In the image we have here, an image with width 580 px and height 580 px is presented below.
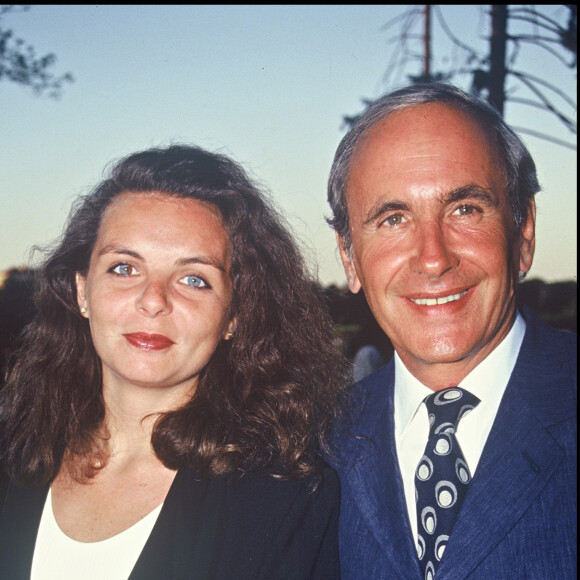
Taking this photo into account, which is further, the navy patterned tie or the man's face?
the man's face

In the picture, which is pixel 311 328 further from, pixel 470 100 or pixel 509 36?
pixel 509 36

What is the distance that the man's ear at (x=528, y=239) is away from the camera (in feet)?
8.33

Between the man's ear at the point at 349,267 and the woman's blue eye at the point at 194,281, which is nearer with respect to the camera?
the woman's blue eye at the point at 194,281

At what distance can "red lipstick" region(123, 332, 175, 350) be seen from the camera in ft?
7.77

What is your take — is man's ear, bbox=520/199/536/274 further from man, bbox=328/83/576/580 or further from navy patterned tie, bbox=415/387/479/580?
navy patterned tie, bbox=415/387/479/580

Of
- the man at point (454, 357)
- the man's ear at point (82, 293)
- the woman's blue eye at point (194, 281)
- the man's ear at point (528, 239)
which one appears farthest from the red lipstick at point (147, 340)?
the man's ear at point (528, 239)

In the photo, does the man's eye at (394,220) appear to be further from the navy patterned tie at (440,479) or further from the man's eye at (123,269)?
the man's eye at (123,269)

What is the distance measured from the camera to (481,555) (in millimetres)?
1876

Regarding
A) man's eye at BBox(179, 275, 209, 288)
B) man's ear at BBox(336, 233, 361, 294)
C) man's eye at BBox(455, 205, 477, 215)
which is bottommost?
man's eye at BBox(179, 275, 209, 288)

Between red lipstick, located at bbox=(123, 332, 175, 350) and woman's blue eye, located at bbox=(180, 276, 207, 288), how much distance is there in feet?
0.76

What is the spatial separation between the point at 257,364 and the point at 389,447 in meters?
0.72

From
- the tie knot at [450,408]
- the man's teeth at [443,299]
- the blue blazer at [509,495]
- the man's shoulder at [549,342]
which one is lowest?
the blue blazer at [509,495]

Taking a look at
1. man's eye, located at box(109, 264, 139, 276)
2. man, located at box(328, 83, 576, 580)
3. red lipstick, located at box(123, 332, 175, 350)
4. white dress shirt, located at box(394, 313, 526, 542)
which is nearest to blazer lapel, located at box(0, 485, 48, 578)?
red lipstick, located at box(123, 332, 175, 350)

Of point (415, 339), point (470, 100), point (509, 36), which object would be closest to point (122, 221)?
point (415, 339)
